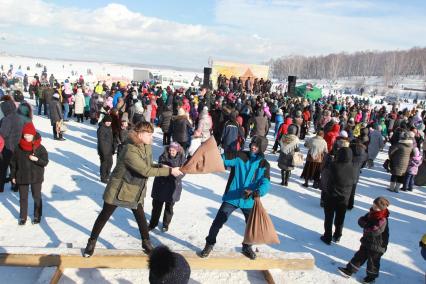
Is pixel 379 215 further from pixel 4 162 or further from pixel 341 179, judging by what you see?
pixel 4 162

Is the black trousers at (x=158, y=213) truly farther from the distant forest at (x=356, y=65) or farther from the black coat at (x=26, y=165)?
the distant forest at (x=356, y=65)

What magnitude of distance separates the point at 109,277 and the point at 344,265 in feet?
10.0

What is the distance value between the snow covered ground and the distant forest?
107m

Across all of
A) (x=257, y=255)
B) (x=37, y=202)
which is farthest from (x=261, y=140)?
(x=37, y=202)

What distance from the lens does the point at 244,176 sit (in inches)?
163

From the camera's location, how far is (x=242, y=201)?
416 centimetres

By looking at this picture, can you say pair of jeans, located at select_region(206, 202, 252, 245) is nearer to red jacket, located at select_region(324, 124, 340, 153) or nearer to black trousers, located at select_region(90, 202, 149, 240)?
black trousers, located at select_region(90, 202, 149, 240)

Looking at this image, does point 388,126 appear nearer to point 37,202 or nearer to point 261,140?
point 261,140

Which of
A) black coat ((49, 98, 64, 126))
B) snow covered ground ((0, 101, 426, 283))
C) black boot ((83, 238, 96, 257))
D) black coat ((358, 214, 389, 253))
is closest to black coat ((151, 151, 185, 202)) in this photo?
snow covered ground ((0, 101, 426, 283))

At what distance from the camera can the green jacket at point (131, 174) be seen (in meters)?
3.70

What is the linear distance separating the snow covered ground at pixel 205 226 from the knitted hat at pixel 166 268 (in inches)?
76.1

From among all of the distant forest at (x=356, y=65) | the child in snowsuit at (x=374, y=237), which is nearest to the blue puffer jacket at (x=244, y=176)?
the child in snowsuit at (x=374, y=237)

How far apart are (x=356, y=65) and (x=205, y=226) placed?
128 meters

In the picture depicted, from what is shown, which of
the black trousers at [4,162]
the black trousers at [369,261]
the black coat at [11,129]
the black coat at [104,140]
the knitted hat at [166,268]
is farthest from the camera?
the black coat at [104,140]
